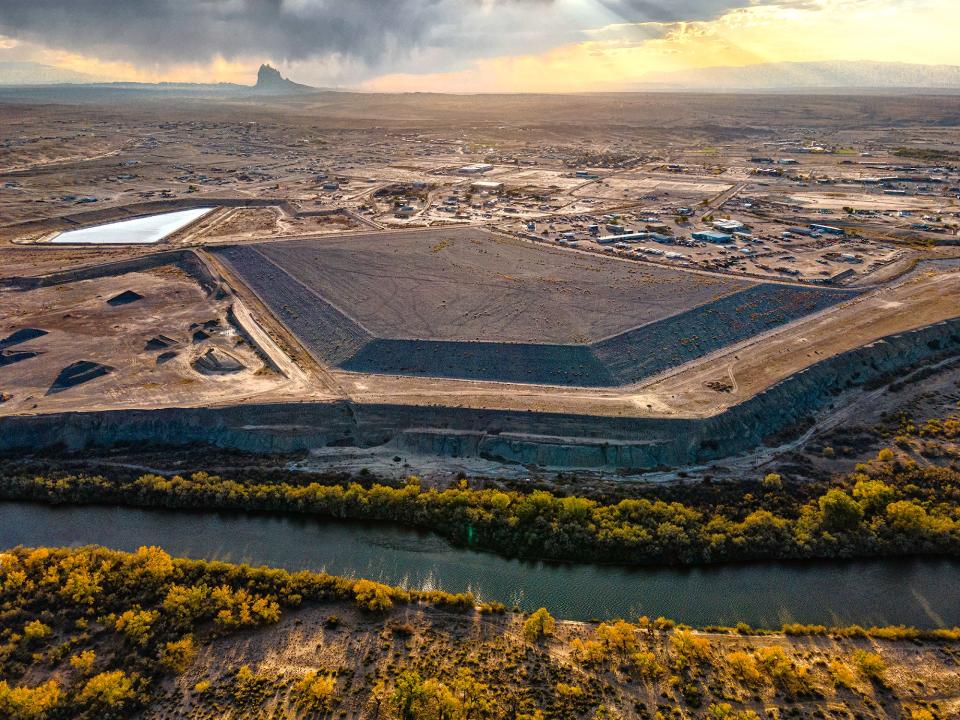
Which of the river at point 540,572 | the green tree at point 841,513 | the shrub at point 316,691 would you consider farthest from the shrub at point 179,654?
the green tree at point 841,513

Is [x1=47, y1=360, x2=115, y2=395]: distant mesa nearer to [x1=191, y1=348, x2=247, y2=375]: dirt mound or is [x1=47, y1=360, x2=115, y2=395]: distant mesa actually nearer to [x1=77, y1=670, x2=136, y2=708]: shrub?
[x1=191, y1=348, x2=247, y2=375]: dirt mound

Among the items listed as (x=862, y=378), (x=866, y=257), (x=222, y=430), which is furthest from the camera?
(x=866, y=257)

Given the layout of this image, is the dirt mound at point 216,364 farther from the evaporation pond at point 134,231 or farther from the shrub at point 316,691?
the evaporation pond at point 134,231

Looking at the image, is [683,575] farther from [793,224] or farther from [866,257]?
[793,224]

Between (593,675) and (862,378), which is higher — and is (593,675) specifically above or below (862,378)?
below

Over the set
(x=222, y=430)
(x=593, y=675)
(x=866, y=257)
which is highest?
(x=866, y=257)

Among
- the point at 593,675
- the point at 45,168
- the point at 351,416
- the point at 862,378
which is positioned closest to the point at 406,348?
the point at 351,416

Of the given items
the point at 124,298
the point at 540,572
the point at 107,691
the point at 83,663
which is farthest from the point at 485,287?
the point at 107,691
